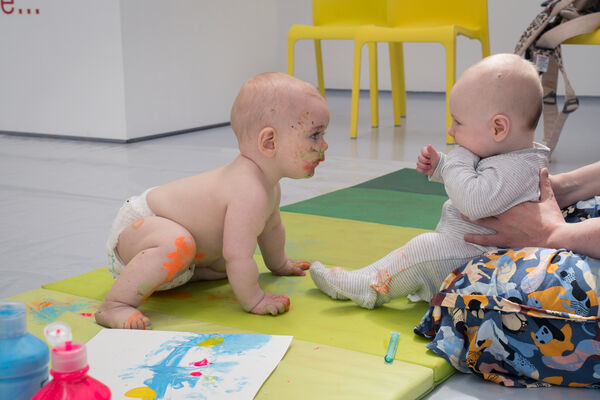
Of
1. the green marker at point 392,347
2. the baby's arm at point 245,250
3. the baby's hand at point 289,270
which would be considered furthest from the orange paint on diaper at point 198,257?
the green marker at point 392,347

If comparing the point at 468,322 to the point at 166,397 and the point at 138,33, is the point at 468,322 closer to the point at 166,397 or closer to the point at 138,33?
the point at 166,397

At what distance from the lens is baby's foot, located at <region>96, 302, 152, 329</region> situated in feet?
4.07

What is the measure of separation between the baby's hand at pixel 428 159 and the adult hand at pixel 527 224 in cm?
16

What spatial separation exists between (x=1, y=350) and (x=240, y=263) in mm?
631

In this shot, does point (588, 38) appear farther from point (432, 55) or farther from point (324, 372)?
point (432, 55)

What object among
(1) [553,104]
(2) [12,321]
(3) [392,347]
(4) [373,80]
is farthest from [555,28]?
(2) [12,321]

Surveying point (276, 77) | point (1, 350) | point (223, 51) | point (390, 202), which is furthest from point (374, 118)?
point (1, 350)

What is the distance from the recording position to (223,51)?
4.33 meters

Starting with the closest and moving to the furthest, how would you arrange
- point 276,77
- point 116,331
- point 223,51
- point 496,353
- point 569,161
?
1. point 496,353
2. point 116,331
3. point 276,77
4. point 569,161
5. point 223,51

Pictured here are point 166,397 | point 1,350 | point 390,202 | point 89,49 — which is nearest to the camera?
point 1,350

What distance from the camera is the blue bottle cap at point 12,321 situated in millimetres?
715

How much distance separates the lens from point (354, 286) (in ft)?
4.48

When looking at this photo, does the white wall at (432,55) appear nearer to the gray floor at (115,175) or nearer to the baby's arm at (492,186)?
the gray floor at (115,175)

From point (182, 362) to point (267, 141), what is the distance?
0.46m
